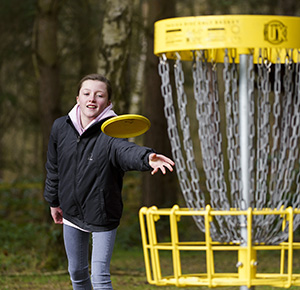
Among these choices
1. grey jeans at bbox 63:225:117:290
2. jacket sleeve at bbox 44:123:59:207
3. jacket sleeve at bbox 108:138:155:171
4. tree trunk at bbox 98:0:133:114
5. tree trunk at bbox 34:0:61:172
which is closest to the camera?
jacket sleeve at bbox 108:138:155:171

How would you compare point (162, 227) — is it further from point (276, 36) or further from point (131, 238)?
point (276, 36)

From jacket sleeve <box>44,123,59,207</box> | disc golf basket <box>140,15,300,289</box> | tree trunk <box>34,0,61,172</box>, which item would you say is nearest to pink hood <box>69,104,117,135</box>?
jacket sleeve <box>44,123,59,207</box>

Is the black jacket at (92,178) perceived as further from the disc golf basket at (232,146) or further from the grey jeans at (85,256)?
the disc golf basket at (232,146)

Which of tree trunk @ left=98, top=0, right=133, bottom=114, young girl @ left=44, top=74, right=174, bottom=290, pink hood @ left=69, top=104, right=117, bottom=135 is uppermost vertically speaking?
tree trunk @ left=98, top=0, right=133, bottom=114

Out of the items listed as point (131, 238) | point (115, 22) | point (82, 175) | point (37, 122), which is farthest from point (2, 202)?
point (82, 175)

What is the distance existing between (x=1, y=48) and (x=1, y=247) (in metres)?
7.37

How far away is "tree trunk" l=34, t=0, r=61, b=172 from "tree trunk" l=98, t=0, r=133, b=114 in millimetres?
1353

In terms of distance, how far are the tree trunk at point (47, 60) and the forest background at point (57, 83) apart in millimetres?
13

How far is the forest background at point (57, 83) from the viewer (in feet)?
26.4

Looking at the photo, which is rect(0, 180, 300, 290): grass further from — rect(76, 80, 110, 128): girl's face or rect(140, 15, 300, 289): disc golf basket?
rect(140, 15, 300, 289): disc golf basket

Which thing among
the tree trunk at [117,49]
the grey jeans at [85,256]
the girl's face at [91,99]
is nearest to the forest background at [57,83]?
the tree trunk at [117,49]

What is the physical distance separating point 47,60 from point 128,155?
17.4ft

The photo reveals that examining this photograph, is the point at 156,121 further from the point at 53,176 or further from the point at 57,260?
the point at 53,176

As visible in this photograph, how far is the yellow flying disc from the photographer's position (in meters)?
3.84
